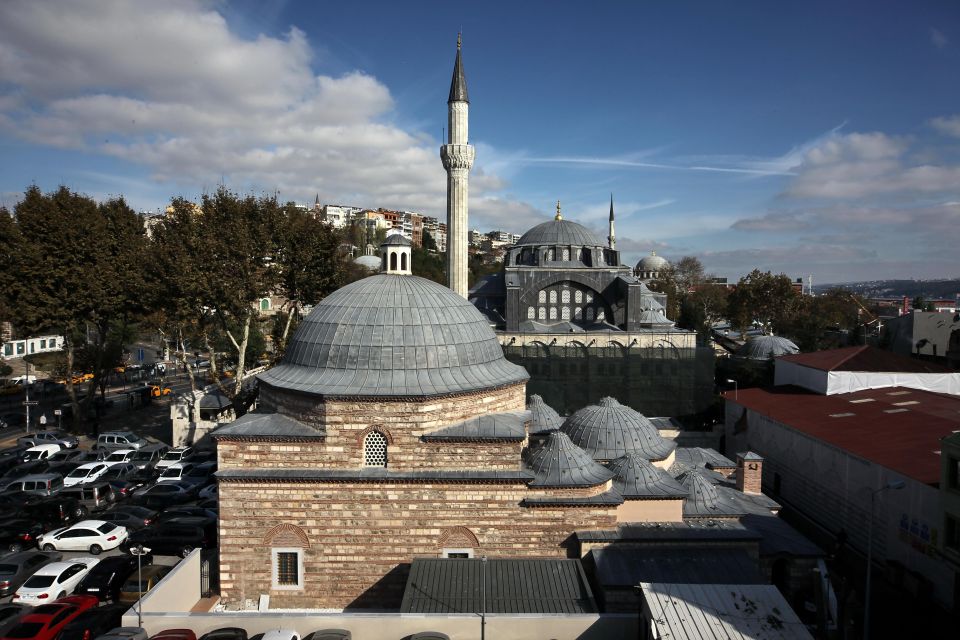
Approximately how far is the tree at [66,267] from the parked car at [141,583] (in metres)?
14.7

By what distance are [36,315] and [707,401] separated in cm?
3110

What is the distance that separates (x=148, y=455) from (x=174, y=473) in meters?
3.47

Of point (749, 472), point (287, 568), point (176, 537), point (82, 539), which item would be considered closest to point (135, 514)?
point (82, 539)

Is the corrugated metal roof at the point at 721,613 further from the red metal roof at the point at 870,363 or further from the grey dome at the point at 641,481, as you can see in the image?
the red metal roof at the point at 870,363

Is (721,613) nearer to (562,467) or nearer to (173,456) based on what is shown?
(562,467)

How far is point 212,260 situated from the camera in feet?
73.6

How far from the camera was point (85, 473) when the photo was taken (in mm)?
19750

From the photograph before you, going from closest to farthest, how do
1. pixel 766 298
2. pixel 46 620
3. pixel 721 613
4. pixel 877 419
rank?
pixel 721 613 → pixel 46 620 → pixel 877 419 → pixel 766 298

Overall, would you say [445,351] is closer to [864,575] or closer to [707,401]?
Answer: [864,575]

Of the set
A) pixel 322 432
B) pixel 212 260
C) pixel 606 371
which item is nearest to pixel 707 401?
pixel 606 371

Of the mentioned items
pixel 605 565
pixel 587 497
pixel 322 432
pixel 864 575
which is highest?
pixel 322 432

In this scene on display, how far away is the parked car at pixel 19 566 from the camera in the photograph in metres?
12.6

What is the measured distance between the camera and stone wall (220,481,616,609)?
11.7 metres

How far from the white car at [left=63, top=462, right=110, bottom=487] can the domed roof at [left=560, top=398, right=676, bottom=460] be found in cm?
1678
